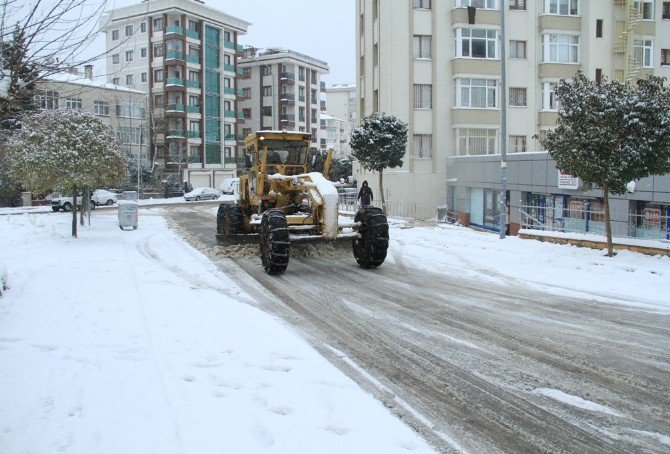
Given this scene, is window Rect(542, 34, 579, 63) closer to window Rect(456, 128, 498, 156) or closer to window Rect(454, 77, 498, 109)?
window Rect(454, 77, 498, 109)

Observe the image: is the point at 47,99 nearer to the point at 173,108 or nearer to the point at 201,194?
the point at 201,194

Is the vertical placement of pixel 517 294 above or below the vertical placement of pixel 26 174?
below

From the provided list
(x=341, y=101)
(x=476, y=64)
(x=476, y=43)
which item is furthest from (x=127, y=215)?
(x=341, y=101)

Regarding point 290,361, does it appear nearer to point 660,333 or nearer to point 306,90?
point 660,333

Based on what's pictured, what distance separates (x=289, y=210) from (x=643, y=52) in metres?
30.0

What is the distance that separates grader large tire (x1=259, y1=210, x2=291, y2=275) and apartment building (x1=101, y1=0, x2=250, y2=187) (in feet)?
176

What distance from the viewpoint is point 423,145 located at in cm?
3456

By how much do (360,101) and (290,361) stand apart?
34.7 m

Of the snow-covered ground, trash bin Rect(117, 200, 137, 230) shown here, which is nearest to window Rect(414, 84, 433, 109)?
trash bin Rect(117, 200, 137, 230)

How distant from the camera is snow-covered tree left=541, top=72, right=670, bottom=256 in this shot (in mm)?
13148

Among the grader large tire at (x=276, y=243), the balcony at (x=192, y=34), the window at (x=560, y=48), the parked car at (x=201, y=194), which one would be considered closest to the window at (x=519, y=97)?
the window at (x=560, y=48)

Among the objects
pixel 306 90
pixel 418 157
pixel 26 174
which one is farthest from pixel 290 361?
pixel 306 90

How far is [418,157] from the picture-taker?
1355 inches

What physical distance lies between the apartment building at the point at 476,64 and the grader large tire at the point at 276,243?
68.1 ft
